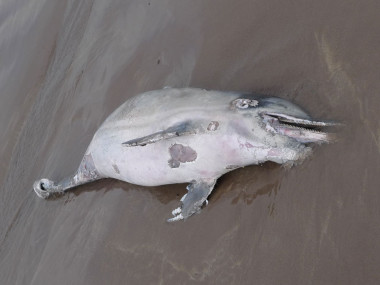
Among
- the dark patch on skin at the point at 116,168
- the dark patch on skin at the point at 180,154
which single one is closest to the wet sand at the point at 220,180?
the dark patch on skin at the point at 116,168

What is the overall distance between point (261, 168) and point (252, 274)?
3.39 ft

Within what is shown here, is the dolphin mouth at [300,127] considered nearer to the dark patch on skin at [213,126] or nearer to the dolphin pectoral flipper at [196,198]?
the dark patch on skin at [213,126]

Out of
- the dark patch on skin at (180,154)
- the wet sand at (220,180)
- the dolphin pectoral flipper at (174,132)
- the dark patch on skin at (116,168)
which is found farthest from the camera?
the dark patch on skin at (116,168)

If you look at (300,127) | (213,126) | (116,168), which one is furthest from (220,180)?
(116,168)

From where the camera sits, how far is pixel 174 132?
429 cm

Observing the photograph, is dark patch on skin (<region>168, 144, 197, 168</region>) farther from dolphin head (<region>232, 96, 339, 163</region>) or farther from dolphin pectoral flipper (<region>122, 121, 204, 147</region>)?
dolphin head (<region>232, 96, 339, 163</region>)

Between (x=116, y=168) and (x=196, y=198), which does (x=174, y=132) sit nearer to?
(x=196, y=198)

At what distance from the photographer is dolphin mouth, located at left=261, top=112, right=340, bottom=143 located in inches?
157

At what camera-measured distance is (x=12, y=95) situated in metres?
8.58

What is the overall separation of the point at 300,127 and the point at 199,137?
987mm

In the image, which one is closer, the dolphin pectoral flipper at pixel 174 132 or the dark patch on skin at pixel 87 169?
the dolphin pectoral flipper at pixel 174 132

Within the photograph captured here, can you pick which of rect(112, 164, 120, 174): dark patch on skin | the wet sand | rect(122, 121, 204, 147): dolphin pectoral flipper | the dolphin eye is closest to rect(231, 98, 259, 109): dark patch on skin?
the dolphin eye

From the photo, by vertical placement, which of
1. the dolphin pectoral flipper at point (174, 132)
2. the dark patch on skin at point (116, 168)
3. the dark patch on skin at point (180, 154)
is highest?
the dolphin pectoral flipper at point (174, 132)

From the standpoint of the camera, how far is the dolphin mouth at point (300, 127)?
399 centimetres
